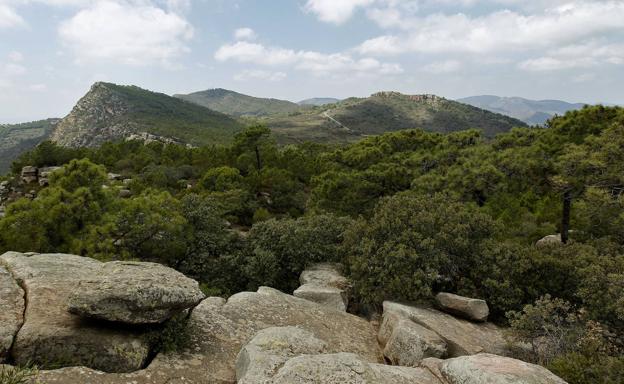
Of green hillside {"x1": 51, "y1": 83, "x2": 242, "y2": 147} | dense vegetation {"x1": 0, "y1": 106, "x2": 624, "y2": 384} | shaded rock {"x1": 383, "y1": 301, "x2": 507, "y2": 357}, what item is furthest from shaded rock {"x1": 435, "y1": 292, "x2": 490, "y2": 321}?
green hillside {"x1": 51, "y1": 83, "x2": 242, "y2": 147}

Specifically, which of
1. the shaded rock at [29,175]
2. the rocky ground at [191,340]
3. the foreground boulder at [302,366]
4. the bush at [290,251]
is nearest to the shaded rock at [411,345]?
the rocky ground at [191,340]

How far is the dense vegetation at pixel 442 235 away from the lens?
11945mm

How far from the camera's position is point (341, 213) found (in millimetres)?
28516

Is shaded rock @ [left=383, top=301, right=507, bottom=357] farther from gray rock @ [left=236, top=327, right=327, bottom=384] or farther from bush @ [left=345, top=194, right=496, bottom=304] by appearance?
gray rock @ [left=236, top=327, right=327, bottom=384]

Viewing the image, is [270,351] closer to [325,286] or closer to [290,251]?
[325,286]

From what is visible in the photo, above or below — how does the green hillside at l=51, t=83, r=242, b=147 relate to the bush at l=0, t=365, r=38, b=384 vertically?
above

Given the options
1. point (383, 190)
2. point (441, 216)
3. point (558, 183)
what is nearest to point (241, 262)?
point (441, 216)

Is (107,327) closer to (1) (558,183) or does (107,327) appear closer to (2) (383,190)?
(1) (558,183)

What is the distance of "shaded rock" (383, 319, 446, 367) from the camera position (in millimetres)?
10555

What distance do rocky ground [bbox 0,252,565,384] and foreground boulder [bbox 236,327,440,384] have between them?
2 centimetres

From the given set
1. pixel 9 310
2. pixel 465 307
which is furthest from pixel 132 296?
pixel 465 307

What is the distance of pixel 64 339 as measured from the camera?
8.17m

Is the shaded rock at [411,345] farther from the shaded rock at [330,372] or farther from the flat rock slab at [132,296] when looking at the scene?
the flat rock slab at [132,296]

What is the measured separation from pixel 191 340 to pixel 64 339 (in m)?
2.78
